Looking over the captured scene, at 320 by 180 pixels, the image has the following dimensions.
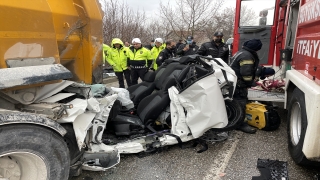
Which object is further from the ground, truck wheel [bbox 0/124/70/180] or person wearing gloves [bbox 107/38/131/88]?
person wearing gloves [bbox 107/38/131/88]

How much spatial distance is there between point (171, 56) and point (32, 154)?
20.2ft

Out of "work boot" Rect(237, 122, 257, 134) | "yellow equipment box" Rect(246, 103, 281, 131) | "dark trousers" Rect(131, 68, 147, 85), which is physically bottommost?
"work boot" Rect(237, 122, 257, 134)

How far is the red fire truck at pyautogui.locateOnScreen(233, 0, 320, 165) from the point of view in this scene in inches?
90.0

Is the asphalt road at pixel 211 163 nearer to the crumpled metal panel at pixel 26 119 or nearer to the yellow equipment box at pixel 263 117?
the yellow equipment box at pixel 263 117

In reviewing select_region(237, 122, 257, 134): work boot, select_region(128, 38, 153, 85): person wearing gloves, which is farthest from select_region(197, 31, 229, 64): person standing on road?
select_region(237, 122, 257, 134): work boot

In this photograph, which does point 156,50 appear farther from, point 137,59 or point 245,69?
point 245,69

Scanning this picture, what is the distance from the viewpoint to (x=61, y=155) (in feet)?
6.80

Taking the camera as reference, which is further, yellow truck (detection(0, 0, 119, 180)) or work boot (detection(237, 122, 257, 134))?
work boot (detection(237, 122, 257, 134))

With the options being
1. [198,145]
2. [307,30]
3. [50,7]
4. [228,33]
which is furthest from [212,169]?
[228,33]

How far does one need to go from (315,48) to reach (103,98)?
217cm

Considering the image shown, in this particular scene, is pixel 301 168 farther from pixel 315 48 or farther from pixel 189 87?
pixel 189 87

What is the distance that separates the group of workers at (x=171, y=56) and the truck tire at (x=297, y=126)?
83 centimetres

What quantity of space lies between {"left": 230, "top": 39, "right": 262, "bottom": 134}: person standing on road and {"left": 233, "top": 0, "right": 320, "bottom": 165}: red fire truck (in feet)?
1.64

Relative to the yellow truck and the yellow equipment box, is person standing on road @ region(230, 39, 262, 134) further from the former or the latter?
the yellow truck
